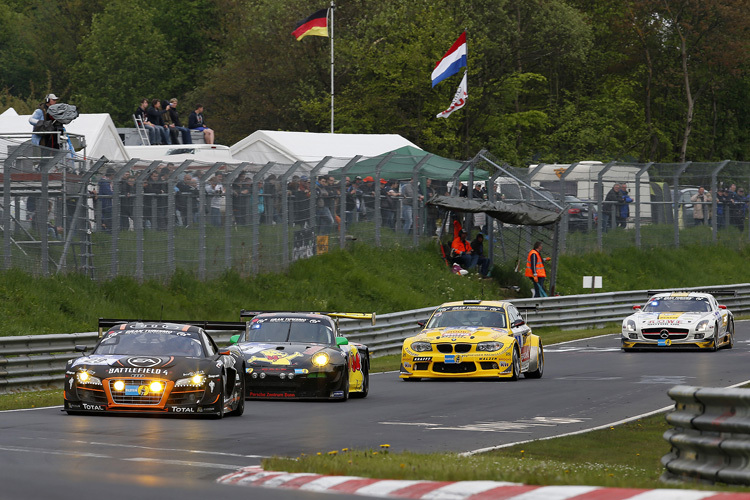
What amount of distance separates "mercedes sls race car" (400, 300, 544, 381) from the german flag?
28.8 meters

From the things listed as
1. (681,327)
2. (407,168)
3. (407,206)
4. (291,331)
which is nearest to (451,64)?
(407,168)

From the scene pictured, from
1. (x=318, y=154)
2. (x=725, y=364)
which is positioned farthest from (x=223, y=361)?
(x=318, y=154)

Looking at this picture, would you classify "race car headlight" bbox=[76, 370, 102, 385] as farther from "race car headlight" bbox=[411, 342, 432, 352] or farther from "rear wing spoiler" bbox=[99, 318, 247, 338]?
"race car headlight" bbox=[411, 342, 432, 352]

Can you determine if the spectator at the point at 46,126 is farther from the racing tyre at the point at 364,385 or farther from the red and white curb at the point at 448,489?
the red and white curb at the point at 448,489

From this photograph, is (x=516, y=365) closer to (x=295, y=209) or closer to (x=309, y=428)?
(x=309, y=428)

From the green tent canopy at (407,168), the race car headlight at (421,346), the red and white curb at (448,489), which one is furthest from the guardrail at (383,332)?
the red and white curb at (448,489)

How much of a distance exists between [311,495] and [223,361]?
294 inches

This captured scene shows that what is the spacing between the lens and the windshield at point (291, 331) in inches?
789

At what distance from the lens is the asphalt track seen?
10.1 metres

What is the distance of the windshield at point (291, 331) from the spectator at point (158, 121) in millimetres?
23027

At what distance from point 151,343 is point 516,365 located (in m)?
7.71

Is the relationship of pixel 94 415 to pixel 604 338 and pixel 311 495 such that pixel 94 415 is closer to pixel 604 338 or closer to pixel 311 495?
pixel 311 495

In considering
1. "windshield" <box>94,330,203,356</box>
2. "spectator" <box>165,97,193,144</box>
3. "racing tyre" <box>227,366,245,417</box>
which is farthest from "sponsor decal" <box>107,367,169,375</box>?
"spectator" <box>165,97,193,144</box>

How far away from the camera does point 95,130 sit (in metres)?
36.3
